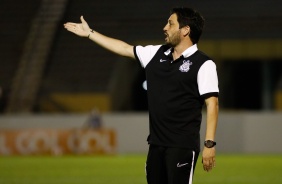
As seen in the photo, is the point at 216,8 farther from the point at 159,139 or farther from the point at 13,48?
the point at 159,139

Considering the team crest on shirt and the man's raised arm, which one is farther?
the man's raised arm

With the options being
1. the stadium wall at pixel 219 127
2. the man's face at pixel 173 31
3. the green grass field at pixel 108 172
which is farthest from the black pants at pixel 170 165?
the stadium wall at pixel 219 127

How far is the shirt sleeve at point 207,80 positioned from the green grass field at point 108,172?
25.9 feet

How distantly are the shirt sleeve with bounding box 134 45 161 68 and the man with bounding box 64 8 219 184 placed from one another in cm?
14

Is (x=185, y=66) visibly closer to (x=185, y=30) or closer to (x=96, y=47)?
(x=185, y=30)

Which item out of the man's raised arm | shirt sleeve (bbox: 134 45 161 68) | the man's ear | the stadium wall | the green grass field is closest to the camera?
the man's ear

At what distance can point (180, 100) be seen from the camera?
637cm

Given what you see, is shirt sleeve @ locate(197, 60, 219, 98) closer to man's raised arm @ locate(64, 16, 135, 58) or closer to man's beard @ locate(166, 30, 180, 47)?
man's beard @ locate(166, 30, 180, 47)

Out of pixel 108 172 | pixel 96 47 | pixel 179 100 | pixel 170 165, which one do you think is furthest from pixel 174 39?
pixel 96 47

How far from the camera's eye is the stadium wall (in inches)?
1033

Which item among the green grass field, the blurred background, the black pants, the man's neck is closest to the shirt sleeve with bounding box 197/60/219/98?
the man's neck

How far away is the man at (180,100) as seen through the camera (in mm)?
6312

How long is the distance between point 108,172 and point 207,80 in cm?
1119

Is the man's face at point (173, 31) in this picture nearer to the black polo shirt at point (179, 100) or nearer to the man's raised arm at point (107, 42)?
the black polo shirt at point (179, 100)
